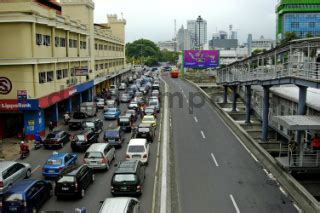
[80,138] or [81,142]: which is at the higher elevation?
[80,138]

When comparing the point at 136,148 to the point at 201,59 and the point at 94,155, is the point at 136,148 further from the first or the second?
the point at 201,59

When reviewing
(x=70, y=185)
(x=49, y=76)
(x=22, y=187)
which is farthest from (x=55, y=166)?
(x=49, y=76)

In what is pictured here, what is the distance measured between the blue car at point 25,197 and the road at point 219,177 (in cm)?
682

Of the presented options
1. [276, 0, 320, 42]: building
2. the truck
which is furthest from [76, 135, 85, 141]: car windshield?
[276, 0, 320, 42]: building

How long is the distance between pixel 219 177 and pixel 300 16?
513 ft

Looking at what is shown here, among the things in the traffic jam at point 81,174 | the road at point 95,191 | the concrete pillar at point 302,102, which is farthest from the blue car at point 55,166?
the concrete pillar at point 302,102

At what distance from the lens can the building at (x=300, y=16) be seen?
16275 centimetres

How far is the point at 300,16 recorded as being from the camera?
6422 inches

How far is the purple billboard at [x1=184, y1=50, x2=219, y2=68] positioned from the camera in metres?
89.3

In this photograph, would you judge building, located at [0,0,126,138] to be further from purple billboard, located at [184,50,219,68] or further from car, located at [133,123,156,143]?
purple billboard, located at [184,50,219,68]

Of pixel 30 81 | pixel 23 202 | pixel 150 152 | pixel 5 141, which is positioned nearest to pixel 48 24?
pixel 30 81

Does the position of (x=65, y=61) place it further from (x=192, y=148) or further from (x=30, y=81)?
(x=192, y=148)

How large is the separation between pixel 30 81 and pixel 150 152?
13.3 metres

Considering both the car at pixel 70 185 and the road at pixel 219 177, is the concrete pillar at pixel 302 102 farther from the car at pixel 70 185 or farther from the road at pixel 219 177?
the car at pixel 70 185
